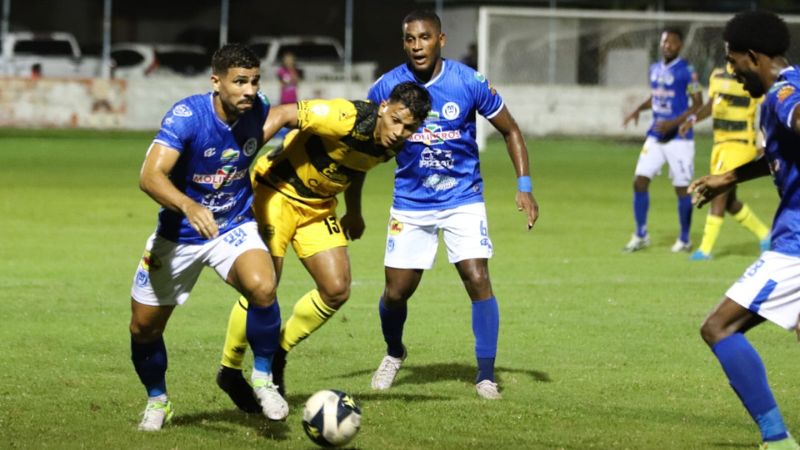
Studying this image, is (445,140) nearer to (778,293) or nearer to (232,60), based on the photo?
(232,60)

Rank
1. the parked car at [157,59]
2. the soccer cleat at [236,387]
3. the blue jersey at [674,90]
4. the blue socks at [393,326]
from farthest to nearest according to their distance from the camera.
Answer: the parked car at [157,59], the blue jersey at [674,90], the blue socks at [393,326], the soccer cleat at [236,387]

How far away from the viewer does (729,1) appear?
146ft

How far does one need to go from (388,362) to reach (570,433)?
1.73 metres

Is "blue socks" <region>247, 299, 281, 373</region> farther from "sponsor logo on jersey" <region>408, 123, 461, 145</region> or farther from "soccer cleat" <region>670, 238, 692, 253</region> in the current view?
"soccer cleat" <region>670, 238, 692, 253</region>

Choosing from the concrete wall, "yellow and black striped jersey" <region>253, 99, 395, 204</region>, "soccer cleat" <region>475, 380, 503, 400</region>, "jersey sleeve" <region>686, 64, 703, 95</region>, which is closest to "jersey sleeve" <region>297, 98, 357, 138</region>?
"yellow and black striped jersey" <region>253, 99, 395, 204</region>

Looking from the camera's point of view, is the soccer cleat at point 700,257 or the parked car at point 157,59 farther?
the parked car at point 157,59

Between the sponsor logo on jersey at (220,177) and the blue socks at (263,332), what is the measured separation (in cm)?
68

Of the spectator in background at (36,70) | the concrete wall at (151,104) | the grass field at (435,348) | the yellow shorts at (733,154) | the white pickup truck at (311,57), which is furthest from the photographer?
the white pickup truck at (311,57)

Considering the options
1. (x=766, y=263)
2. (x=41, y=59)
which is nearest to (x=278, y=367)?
(x=766, y=263)

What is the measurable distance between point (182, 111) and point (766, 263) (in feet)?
10.0

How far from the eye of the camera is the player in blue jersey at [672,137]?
1616cm

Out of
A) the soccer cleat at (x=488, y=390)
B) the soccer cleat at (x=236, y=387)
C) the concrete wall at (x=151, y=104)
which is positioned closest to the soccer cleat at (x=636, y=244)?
the soccer cleat at (x=488, y=390)

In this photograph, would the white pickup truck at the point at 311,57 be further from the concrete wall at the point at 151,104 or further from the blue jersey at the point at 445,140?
the blue jersey at the point at 445,140

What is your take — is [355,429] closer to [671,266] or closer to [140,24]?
[671,266]
